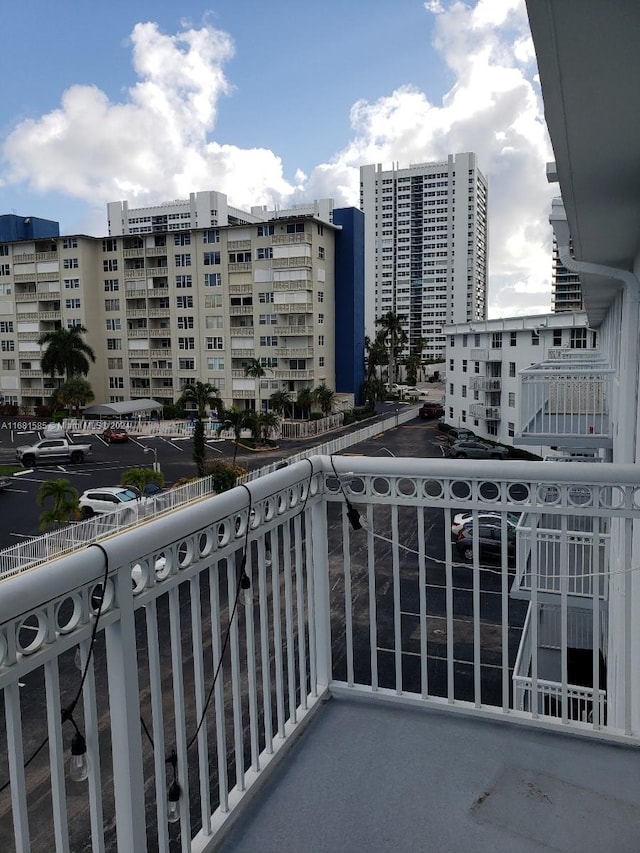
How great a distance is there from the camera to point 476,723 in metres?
2.78

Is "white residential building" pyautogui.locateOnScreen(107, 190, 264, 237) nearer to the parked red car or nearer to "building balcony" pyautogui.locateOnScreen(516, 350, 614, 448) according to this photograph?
the parked red car

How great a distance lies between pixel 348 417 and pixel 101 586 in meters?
42.2

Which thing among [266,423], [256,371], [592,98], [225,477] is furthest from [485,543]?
[256,371]

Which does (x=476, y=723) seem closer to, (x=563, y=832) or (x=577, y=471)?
(x=563, y=832)

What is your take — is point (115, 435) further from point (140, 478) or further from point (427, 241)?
point (427, 241)

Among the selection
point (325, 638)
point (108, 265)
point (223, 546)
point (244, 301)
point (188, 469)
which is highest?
point (108, 265)

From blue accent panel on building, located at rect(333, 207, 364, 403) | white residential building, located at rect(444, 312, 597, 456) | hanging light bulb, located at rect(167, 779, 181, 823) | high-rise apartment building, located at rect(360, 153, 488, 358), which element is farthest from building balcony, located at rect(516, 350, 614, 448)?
high-rise apartment building, located at rect(360, 153, 488, 358)

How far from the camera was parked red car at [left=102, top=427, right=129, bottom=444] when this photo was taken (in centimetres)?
3669

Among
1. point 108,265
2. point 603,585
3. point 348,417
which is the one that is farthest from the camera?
point 108,265

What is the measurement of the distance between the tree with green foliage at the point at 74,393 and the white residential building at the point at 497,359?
2423cm

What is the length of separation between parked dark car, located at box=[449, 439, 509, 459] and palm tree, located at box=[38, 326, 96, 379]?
89.9ft

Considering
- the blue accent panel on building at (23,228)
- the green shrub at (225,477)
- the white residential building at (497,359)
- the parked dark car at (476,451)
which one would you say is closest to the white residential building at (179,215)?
the blue accent panel on building at (23,228)

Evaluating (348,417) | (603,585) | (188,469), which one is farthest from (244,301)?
(603,585)

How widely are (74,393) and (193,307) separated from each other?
10240mm
